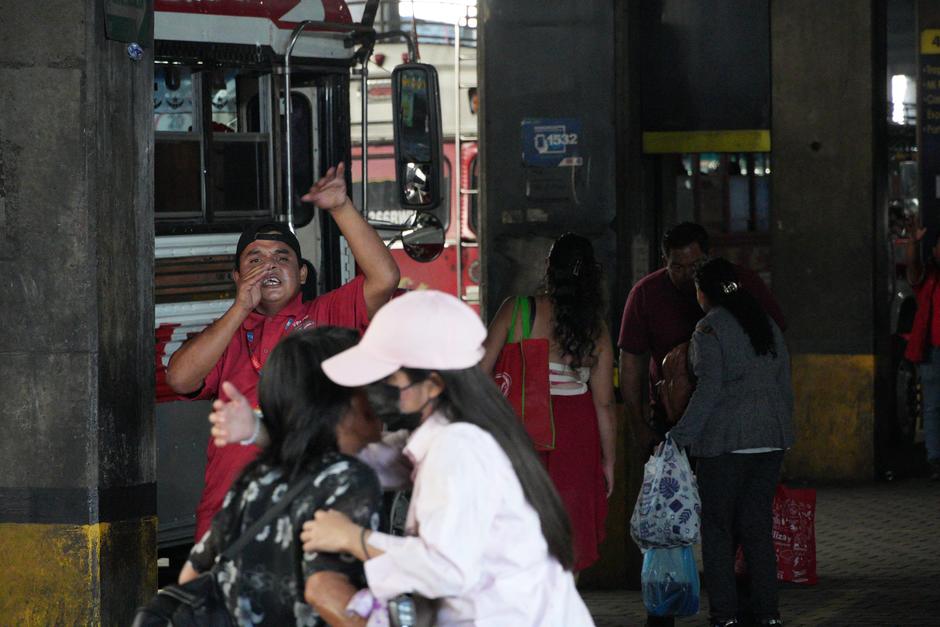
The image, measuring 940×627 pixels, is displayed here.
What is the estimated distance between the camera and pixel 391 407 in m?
3.60

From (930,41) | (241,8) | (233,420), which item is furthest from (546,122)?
(233,420)

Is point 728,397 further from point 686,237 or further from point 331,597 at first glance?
point 331,597

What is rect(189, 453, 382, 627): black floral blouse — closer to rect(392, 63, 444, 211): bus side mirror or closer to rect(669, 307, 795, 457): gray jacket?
rect(669, 307, 795, 457): gray jacket

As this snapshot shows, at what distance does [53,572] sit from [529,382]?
2.12m

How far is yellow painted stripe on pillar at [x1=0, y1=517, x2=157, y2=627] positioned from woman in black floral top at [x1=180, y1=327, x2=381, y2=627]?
2.44 metres

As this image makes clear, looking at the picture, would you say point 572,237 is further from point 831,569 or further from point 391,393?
point 391,393

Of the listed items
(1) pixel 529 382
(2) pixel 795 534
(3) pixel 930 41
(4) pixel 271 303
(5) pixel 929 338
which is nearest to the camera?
(4) pixel 271 303

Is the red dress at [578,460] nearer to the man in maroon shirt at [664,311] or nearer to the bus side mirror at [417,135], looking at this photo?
the man in maroon shirt at [664,311]

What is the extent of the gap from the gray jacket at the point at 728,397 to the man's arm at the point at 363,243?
2.22 m

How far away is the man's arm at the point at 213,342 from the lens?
17.6 ft

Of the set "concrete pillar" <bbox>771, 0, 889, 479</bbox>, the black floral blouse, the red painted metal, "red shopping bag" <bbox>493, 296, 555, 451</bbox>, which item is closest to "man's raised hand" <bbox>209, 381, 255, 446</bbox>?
the black floral blouse

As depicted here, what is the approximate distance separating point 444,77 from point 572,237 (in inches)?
442

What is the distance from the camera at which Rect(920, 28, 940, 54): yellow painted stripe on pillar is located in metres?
13.4

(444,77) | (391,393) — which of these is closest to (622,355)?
(391,393)
